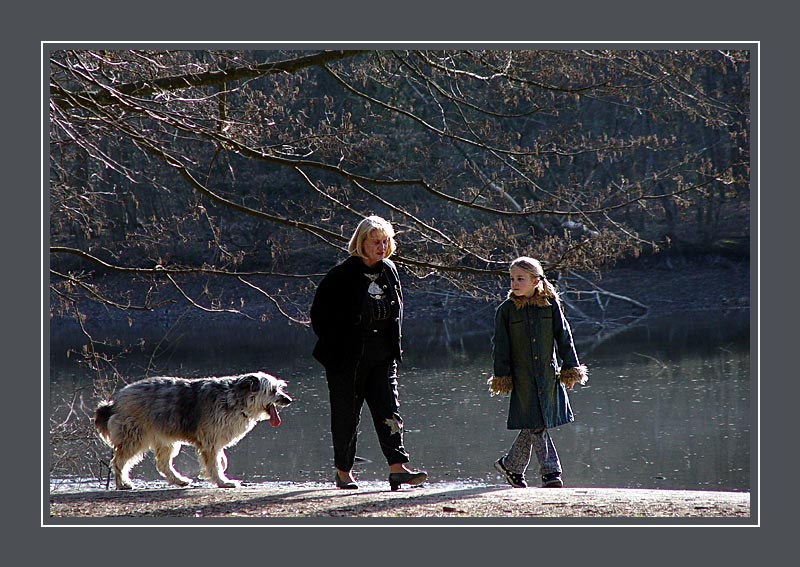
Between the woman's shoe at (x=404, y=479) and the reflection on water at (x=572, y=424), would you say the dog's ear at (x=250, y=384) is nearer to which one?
the woman's shoe at (x=404, y=479)

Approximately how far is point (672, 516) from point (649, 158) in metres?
21.8

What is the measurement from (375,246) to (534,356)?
4.74 ft

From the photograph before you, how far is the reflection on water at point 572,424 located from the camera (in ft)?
39.1

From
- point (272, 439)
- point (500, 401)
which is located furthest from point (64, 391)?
point (500, 401)

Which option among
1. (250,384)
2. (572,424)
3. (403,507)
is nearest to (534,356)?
(403,507)

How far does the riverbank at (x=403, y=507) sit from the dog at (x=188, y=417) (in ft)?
2.40

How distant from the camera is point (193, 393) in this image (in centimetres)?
812

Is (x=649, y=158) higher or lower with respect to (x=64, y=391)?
higher

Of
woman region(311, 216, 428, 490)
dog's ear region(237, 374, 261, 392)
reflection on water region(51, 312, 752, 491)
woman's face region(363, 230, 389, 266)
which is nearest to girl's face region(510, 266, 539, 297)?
woman region(311, 216, 428, 490)

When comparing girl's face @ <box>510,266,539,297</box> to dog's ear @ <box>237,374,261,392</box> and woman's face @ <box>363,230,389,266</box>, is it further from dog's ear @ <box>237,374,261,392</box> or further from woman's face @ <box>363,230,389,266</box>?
dog's ear @ <box>237,374,261,392</box>

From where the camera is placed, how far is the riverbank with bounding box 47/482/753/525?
6.24 m

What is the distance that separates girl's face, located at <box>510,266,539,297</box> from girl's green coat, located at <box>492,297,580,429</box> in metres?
0.06
